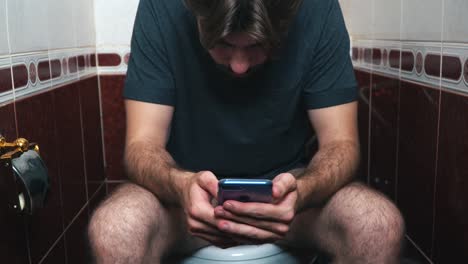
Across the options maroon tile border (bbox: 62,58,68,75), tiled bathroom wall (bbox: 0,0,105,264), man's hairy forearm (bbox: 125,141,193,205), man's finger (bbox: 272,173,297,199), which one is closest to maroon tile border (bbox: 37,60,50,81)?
tiled bathroom wall (bbox: 0,0,105,264)

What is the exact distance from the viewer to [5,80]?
95 cm

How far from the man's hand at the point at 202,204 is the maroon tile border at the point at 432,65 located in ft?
1.75

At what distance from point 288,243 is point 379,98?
2.03 feet

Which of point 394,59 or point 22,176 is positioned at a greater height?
point 394,59

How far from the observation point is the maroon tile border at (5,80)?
0.93m

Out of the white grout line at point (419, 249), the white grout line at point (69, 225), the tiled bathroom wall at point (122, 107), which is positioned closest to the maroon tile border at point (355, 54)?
the tiled bathroom wall at point (122, 107)

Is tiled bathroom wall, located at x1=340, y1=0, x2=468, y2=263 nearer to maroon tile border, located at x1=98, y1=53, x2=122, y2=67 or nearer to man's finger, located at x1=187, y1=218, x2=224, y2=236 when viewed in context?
man's finger, located at x1=187, y1=218, x2=224, y2=236

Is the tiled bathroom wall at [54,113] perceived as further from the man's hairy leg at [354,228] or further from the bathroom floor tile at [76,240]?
the man's hairy leg at [354,228]

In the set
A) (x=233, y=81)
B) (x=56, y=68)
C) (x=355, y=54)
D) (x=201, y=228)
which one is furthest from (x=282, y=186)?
(x=355, y=54)

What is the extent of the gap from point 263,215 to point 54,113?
632mm

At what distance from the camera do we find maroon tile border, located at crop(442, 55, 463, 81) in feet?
3.23

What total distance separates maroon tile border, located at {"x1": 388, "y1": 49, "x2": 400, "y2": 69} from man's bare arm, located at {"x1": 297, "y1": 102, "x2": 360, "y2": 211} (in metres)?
0.24

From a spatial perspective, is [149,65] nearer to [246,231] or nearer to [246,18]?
[246,18]

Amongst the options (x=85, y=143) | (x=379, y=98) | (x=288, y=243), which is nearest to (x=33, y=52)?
(x=85, y=143)
